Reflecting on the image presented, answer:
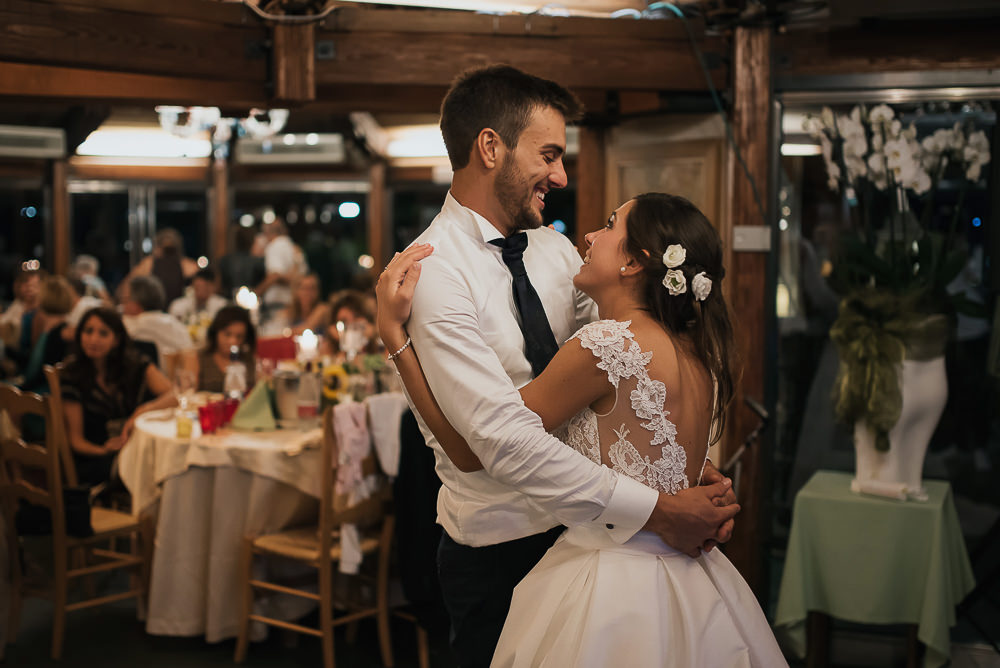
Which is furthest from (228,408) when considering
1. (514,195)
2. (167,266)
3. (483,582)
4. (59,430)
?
(167,266)

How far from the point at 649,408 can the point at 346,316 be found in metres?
4.28

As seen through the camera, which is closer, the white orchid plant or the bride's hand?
the bride's hand

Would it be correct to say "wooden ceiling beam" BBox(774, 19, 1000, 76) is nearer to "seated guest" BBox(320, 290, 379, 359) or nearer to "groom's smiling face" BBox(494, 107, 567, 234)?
"groom's smiling face" BBox(494, 107, 567, 234)

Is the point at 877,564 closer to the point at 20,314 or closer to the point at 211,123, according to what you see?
the point at 211,123

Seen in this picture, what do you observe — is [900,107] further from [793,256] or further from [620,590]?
[620,590]

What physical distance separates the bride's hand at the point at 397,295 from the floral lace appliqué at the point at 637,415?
1.05 feet

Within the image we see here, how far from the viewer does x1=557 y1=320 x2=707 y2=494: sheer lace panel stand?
179 cm

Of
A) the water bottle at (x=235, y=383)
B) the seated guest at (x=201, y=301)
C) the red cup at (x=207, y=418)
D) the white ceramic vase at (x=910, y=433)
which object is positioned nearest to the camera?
the white ceramic vase at (x=910, y=433)

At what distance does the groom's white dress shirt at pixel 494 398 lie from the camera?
1.72m

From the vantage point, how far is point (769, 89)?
3.94 metres

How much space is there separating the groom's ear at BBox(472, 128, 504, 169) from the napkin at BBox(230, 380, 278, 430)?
261 cm

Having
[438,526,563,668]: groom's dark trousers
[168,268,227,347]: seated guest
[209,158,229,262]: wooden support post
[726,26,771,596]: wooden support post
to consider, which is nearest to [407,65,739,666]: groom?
[438,526,563,668]: groom's dark trousers

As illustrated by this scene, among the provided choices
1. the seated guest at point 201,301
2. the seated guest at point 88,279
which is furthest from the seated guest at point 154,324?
the seated guest at point 88,279

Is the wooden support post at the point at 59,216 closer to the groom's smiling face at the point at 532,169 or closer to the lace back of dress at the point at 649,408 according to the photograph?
the groom's smiling face at the point at 532,169
